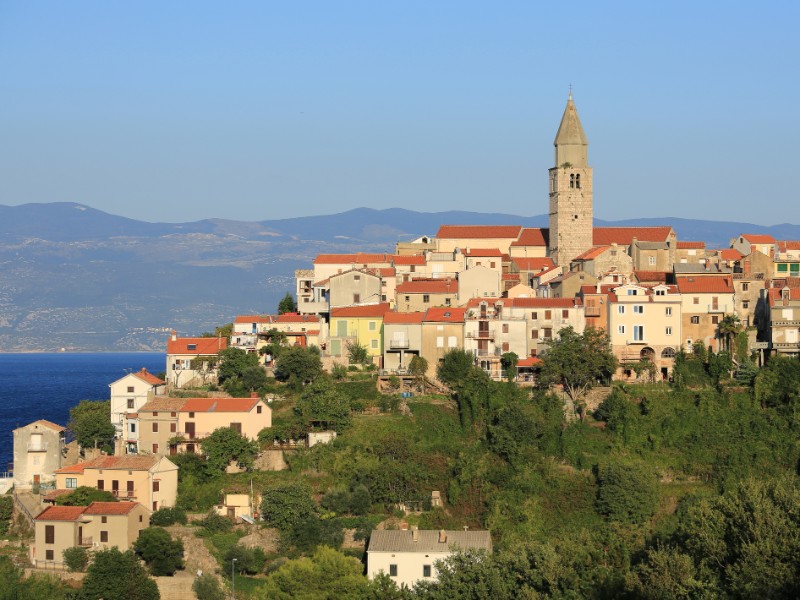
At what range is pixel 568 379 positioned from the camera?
6500 centimetres

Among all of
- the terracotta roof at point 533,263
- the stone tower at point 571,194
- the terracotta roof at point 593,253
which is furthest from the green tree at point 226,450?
the stone tower at point 571,194

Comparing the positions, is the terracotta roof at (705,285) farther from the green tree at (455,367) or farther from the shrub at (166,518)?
the shrub at (166,518)

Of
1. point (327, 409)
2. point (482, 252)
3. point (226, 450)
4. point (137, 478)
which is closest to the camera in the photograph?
point (137, 478)

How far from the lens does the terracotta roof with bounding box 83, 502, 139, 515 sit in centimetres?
5541

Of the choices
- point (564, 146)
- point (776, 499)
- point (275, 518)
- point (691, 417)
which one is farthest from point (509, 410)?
point (564, 146)

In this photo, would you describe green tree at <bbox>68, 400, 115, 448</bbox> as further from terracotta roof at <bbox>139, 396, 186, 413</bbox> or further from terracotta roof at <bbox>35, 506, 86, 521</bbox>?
terracotta roof at <bbox>35, 506, 86, 521</bbox>

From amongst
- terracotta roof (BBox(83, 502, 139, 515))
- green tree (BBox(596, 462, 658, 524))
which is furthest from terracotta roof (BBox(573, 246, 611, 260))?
terracotta roof (BBox(83, 502, 139, 515))

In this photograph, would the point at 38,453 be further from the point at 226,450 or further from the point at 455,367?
the point at 455,367

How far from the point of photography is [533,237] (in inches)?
3356

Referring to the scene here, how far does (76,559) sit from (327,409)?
12804 millimetres

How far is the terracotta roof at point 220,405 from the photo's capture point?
6250 centimetres

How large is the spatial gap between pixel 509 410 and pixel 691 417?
7735mm

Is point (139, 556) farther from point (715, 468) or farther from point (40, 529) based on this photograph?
point (715, 468)

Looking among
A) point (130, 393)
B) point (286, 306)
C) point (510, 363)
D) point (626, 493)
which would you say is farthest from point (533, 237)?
point (626, 493)
